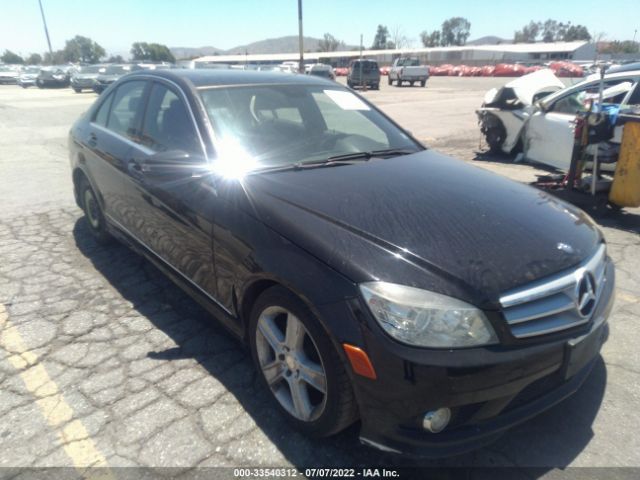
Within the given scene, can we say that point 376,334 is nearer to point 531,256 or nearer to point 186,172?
point 531,256

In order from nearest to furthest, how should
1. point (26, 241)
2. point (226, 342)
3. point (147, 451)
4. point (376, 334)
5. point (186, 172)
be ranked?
1. point (376, 334)
2. point (147, 451)
3. point (186, 172)
4. point (226, 342)
5. point (26, 241)

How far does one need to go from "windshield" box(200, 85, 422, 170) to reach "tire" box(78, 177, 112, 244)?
1995 mm

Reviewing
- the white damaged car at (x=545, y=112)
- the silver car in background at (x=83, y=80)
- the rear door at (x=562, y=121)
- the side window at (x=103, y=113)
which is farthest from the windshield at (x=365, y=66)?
the side window at (x=103, y=113)

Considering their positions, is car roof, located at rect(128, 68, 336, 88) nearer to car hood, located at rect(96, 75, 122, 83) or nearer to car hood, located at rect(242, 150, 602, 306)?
car hood, located at rect(242, 150, 602, 306)

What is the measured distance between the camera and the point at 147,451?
2.18m

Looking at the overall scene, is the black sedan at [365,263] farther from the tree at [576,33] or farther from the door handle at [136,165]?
the tree at [576,33]

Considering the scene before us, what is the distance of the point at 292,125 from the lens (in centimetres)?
316

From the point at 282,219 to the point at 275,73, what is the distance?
2010 millimetres

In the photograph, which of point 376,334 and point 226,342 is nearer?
point 376,334

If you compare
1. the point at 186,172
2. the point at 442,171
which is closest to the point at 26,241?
the point at 186,172

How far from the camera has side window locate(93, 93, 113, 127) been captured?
4176mm

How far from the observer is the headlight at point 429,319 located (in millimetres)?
1743

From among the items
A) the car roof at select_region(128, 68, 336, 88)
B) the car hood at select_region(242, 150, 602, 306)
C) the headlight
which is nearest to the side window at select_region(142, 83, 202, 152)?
the car roof at select_region(128, 68, 336, 88)

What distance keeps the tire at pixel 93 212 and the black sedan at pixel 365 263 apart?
3.71ft
